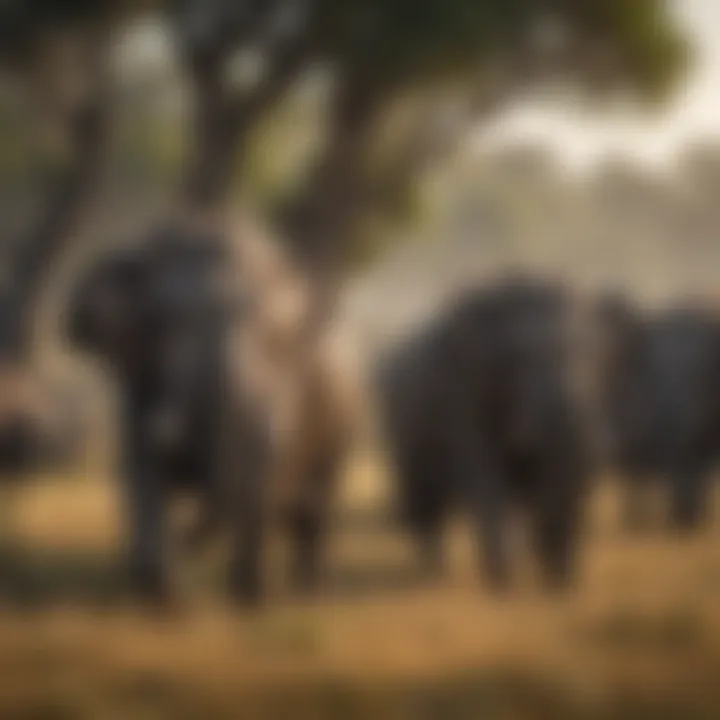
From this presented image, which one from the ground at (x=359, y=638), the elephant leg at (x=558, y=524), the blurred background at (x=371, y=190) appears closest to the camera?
the ground at (x=359, y=638)

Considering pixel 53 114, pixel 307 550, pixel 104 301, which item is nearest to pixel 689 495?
pixel 307 550

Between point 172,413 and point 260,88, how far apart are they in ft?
1.33

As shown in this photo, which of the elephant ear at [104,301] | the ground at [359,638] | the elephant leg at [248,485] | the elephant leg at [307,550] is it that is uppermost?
the elephant ear at [104,301]

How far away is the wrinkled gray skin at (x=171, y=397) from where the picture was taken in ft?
5.87

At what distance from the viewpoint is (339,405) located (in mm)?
2111

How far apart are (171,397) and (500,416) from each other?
1.63 feet

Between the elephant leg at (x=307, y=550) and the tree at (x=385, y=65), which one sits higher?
the tree at (x=385, y=65)

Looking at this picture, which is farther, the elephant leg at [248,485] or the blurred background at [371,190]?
the elephant leg at [248,485]

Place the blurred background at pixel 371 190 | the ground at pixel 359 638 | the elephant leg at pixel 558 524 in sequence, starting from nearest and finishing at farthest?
1. the ground at pixel 359 638
2. the blurred background at pixel 371 190
3. the elephant leg at pixel 558 524

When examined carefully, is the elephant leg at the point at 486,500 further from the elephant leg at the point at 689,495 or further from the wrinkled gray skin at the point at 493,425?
the elephant leg at the point at 689,495

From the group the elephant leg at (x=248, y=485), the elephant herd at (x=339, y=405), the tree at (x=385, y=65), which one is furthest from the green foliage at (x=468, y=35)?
the elephant leg at (x=248, y=485)

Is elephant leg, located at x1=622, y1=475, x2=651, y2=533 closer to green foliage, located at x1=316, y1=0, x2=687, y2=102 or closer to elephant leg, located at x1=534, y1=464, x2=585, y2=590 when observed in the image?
elephant leg, located at x1=534, y1=464, x2=585, y2=590

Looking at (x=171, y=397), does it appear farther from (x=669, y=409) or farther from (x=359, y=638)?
(x=669, y=409)

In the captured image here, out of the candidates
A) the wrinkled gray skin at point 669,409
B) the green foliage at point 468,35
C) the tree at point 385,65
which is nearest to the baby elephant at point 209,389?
the tree at point 385,65
